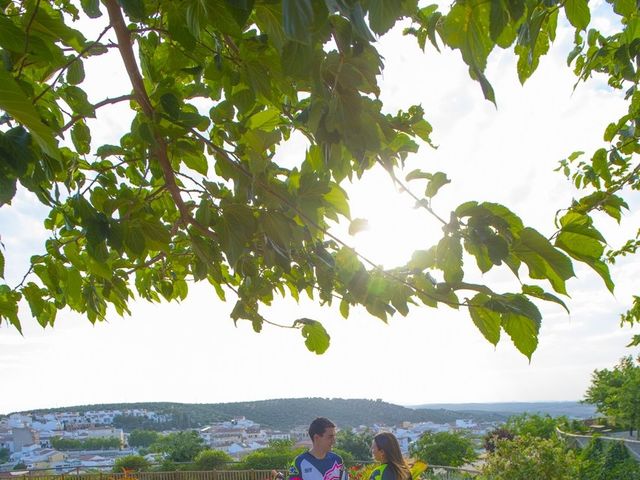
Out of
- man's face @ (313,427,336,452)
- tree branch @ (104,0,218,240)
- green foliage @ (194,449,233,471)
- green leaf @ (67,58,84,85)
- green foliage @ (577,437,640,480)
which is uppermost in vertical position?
green leaf @ (67,58,84,85)

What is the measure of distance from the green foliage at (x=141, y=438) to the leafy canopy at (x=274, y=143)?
17.4 metres

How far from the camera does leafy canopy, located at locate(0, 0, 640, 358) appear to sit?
2.29ft

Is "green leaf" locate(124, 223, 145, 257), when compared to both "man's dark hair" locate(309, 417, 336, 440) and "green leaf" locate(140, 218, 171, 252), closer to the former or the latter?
"green leaf" locate(140, 218, 171, 252)

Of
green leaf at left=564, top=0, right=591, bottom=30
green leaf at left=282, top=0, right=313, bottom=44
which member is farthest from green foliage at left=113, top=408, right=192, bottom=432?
green leaf at left=282, top=0, right=313, bottom=44

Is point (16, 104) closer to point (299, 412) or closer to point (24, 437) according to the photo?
point (299, 412)

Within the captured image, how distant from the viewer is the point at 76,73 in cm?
135

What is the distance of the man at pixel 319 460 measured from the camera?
A: 3369 millimetres

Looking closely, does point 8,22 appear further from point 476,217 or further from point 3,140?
point 476,217

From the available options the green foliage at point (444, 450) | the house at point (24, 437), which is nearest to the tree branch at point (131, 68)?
the green foliage at point (444, 450)

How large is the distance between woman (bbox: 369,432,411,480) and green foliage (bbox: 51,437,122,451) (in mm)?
16121

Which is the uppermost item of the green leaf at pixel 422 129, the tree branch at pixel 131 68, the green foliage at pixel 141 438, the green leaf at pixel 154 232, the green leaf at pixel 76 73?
the green leaf at pixel 76 73

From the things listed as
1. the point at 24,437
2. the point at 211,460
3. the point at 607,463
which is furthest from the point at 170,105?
the point at 24,437

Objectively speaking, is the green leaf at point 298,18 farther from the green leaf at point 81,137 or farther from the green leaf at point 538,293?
the green leaf at point 81,137

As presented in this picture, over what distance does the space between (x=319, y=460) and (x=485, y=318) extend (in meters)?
2.76
